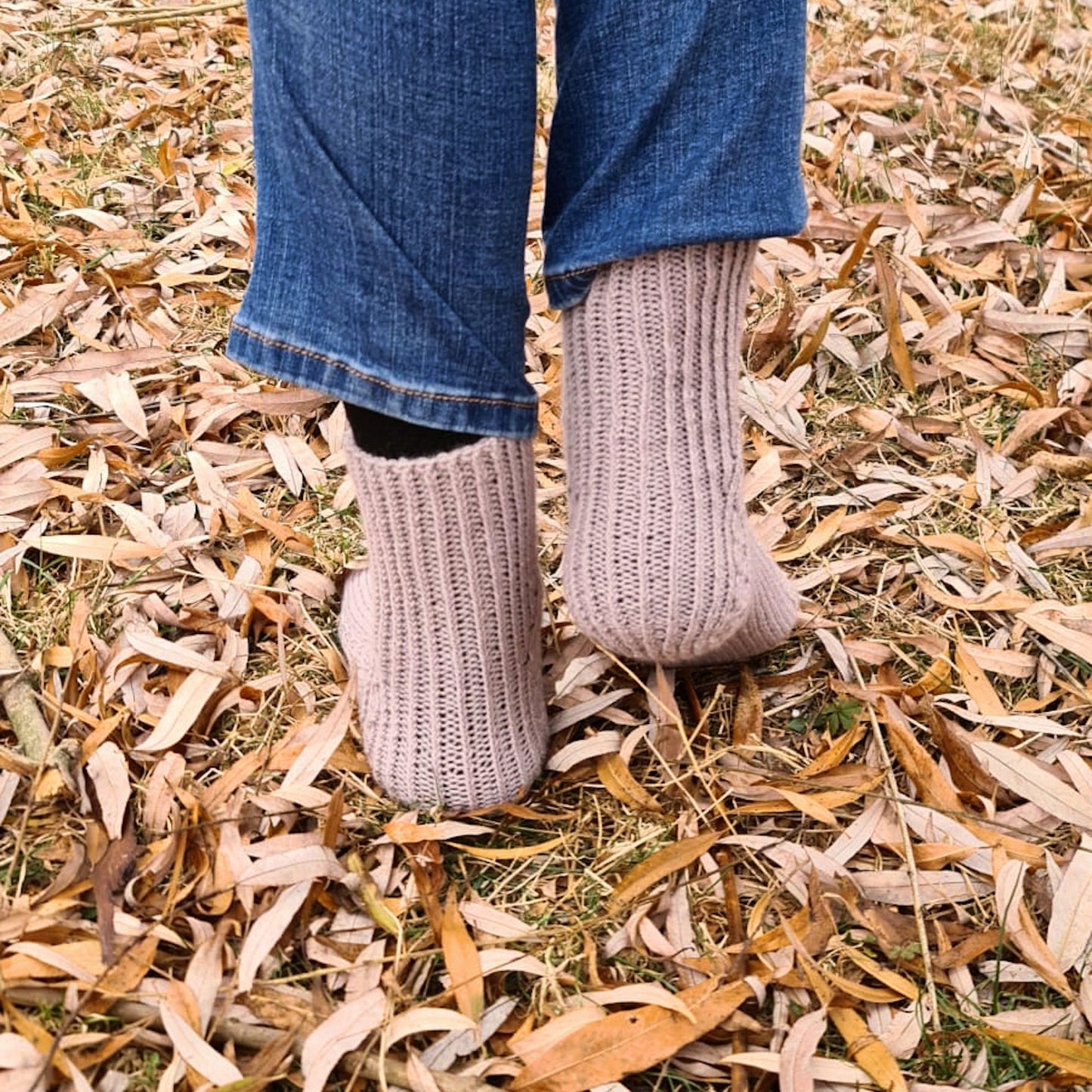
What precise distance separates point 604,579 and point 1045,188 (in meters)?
1.18

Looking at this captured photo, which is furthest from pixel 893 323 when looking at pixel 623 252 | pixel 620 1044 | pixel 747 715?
pixel 620 1044

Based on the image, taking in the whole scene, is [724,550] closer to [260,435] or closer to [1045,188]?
[260,435]

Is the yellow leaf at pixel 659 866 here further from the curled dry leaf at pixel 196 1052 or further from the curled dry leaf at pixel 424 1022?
the curled dry leaf at pixel 196 1052

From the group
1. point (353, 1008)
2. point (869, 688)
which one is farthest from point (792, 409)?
point (353, 1008)

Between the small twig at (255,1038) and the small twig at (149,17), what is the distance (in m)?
1.74

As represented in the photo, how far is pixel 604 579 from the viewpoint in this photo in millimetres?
764

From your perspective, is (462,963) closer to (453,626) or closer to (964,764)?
(453,626)

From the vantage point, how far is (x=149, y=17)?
6.50 ft

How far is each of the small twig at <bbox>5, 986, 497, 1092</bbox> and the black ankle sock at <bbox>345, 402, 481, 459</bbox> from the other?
0.35 m

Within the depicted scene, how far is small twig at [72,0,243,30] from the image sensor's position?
1.97m

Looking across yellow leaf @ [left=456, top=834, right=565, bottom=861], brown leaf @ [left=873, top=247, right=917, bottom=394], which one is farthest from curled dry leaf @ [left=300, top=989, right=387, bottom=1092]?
brown leaf @ [left=873, top=247, right=917, bottom=394]

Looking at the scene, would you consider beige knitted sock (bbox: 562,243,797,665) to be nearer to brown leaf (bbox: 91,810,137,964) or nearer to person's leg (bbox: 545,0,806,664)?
person's leg (bbox: 545,0,806,664)

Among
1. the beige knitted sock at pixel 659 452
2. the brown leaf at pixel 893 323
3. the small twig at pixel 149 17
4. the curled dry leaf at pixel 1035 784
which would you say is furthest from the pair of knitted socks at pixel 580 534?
the small twig at pixel 149 17

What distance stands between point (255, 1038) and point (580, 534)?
37 centimetres
